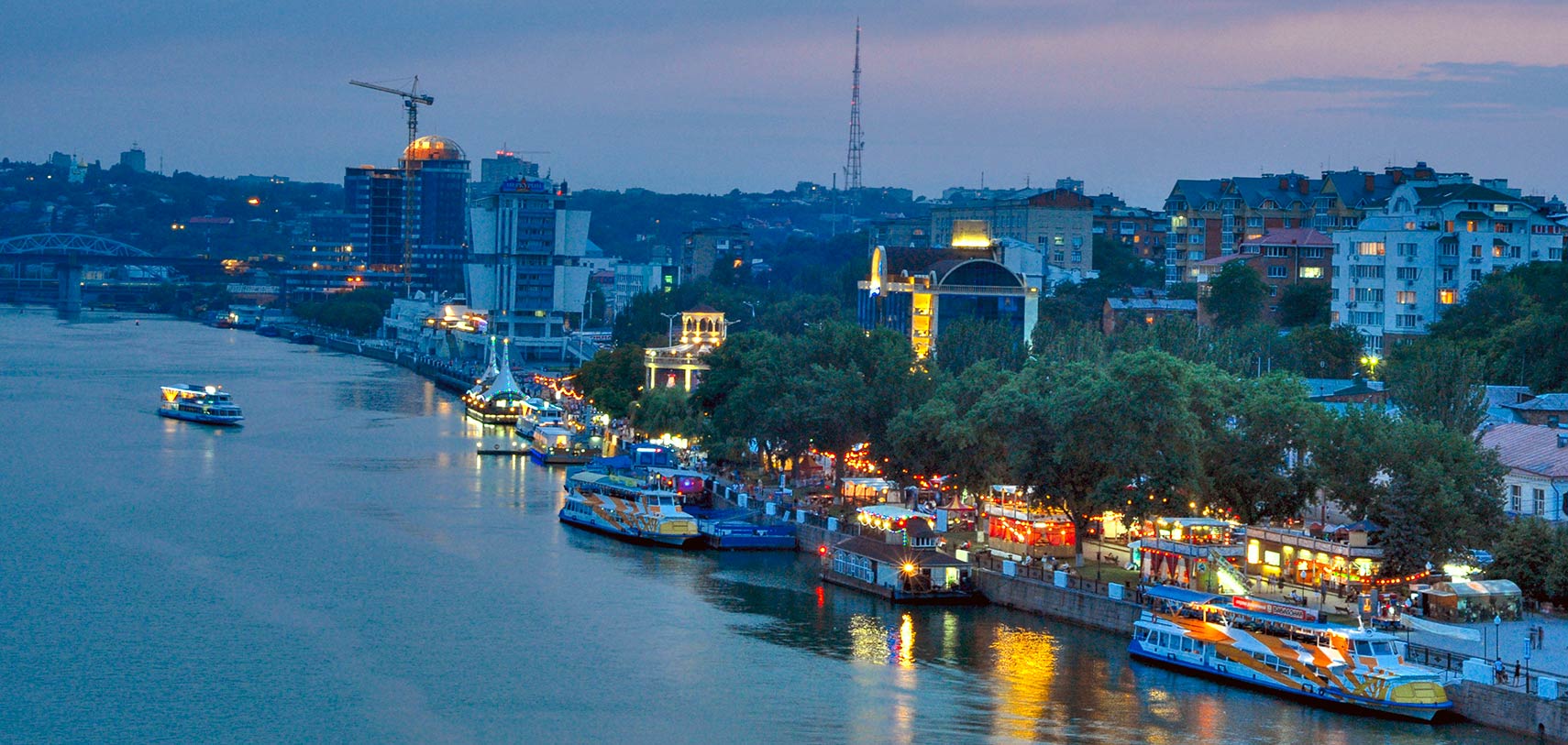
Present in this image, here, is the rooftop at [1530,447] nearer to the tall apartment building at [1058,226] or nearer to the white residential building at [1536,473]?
the white residential building at [1536,473]

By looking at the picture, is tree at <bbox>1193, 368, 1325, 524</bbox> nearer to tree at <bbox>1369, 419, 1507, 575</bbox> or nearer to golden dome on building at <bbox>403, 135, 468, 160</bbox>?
tree at <bbox>1369, 419, 1507, 575</bbox>

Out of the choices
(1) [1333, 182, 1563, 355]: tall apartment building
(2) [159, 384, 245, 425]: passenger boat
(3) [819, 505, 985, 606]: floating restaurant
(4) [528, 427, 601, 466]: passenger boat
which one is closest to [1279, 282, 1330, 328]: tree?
(1) [1333, 182, 1563, 355]: tall apartment building

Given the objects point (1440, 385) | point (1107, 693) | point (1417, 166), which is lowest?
point (1107, 693)

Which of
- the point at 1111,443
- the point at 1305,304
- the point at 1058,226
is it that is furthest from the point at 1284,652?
the point at 1058,226

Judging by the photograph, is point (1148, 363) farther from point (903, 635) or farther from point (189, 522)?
point (189, 522)

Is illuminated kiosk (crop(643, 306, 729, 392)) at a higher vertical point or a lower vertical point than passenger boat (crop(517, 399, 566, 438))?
higher

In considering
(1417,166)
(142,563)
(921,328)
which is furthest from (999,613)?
(1417,166)

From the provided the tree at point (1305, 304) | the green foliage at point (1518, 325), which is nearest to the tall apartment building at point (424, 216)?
the tree at point (1305, 304)
